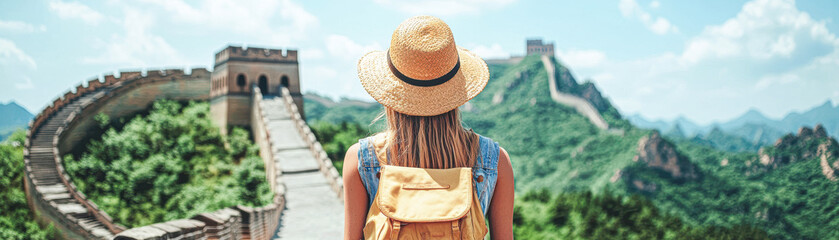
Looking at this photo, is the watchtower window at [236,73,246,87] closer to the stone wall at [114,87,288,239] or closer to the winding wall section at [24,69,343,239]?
the winding wall section at [24,69,343,239]

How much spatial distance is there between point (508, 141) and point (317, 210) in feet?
197

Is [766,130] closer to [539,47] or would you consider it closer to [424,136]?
[539,47]

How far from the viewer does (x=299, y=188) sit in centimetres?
1527

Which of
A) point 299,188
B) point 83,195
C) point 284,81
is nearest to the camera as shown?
point 299,188

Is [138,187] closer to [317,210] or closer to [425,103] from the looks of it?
[317,210]

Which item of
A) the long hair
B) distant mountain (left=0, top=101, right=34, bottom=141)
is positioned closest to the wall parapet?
the long hair

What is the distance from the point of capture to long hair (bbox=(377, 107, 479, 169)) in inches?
84.7

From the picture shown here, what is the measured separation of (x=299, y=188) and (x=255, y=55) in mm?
10721

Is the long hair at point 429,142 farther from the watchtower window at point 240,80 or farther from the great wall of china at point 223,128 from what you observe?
A: the watchtower window at point 240,80

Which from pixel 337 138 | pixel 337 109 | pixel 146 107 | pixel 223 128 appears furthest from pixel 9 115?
pixel 337 109

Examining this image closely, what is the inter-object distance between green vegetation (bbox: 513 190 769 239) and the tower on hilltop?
2983 inches

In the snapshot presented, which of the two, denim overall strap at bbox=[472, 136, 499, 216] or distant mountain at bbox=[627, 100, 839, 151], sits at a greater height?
distant mountain at bbox=[627, 100, 839, 151]

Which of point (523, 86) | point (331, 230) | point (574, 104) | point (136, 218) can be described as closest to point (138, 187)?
point (136, 218)

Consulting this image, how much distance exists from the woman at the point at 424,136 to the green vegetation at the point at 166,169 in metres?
13.9
